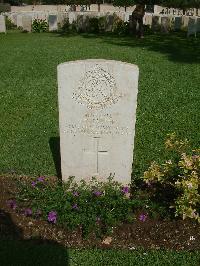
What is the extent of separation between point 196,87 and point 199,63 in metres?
3.91

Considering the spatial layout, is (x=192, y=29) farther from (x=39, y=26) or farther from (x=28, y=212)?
(x=28, y=212)

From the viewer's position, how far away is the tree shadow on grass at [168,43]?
1633cm

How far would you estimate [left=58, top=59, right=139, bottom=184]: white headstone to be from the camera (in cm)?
475

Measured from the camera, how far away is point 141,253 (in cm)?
454

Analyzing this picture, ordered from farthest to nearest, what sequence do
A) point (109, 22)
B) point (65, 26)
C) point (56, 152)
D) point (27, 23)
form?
point (65, 26) < point (27, 23) < point (109, 22) < point (56, 152)

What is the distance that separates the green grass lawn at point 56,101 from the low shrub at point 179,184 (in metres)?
0.72

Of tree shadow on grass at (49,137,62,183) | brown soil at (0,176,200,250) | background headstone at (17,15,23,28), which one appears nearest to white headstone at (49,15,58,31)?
background headstone at (17,15,23,28)

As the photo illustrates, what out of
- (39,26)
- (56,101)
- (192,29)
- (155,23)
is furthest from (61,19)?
(56,101)

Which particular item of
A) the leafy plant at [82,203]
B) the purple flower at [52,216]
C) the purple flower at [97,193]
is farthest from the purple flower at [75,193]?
the purple flower at [52,216]

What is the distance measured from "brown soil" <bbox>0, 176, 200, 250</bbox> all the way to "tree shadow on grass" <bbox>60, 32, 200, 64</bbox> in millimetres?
10983

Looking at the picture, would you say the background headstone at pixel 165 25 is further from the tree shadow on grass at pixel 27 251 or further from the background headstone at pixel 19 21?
the tree shadow on grass at pixel 27 251

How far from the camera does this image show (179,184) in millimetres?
4781

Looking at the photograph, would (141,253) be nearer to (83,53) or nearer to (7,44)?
(83,53)

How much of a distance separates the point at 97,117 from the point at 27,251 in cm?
175
